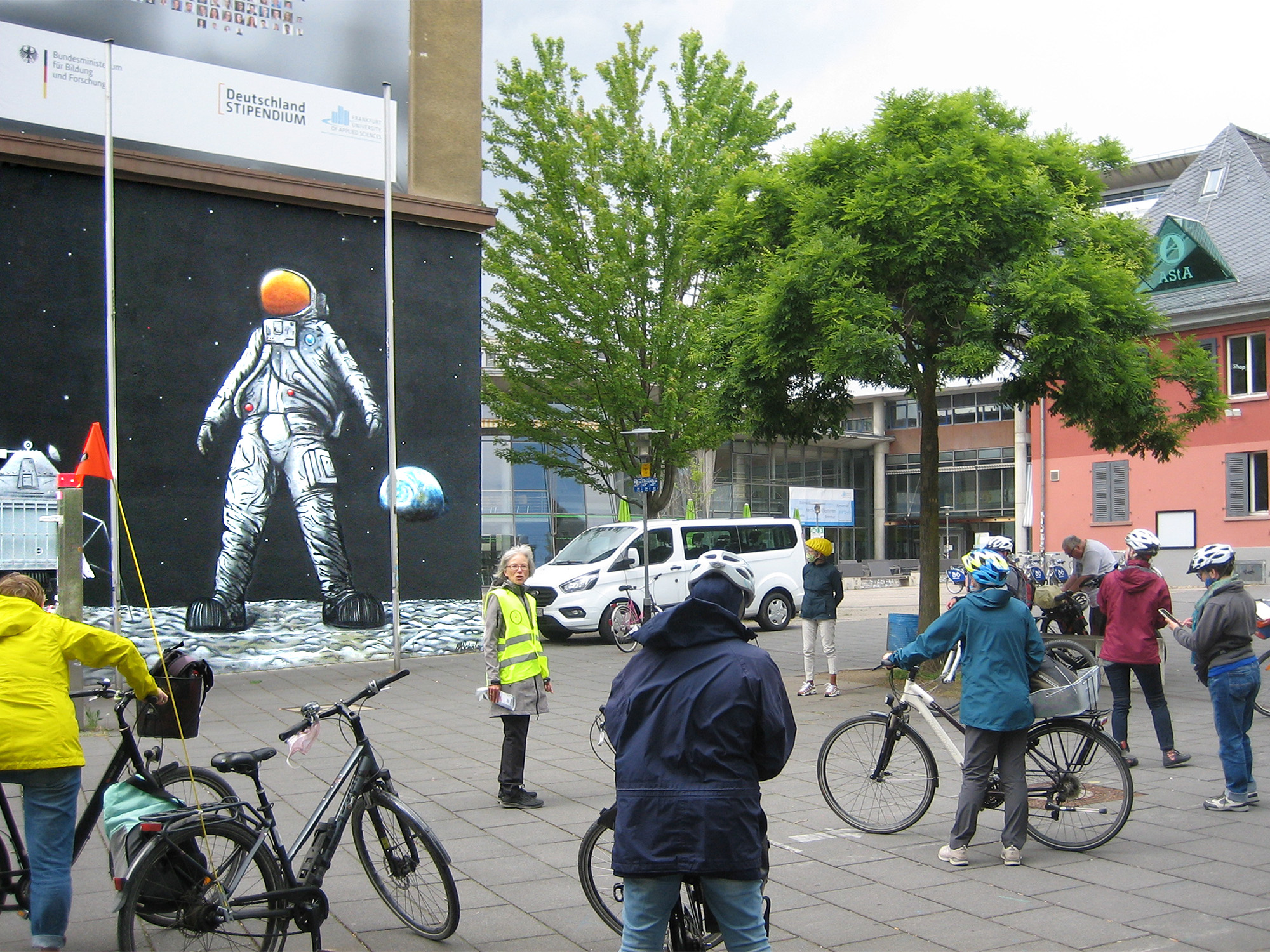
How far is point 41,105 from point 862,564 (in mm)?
35518

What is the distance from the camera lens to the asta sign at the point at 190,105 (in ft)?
45.2

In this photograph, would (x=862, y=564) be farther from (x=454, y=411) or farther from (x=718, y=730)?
(x=718, y=730)

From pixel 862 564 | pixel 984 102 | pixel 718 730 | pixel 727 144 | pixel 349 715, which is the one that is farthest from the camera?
pixel 862 564

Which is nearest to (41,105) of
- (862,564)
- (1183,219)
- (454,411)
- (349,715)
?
(454,411)

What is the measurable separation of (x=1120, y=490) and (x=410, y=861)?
118 feet

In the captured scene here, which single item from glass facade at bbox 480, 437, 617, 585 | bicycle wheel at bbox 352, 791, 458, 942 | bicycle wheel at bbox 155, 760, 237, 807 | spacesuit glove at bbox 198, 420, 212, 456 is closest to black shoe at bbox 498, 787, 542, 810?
bicycle wheel at bbox 352, 791, 458, 942

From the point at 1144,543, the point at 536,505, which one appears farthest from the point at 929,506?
the point at 536,505

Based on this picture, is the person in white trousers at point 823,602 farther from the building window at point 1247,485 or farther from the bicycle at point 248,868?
the building window at point 1247,485

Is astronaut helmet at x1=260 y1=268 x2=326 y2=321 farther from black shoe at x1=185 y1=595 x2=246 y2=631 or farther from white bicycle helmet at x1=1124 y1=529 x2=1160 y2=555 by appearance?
white bicycle helmet at x1=1124 y1=529 x2=1160 y2=555

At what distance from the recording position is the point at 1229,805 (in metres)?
7.29

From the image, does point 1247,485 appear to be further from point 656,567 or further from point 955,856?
point 955,856

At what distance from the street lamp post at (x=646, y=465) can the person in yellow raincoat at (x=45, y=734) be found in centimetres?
1420

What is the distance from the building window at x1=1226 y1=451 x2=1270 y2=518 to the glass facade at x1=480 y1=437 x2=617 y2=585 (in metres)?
19.7

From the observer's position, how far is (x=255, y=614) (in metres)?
15.1
